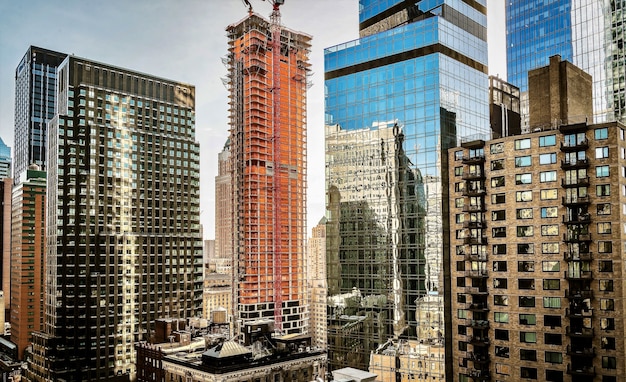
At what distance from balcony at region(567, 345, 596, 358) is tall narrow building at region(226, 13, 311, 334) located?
113581 millimetres


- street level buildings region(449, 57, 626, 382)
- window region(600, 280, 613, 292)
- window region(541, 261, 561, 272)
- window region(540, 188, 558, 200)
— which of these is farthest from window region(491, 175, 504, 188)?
window region(600, 280, 613, 292)

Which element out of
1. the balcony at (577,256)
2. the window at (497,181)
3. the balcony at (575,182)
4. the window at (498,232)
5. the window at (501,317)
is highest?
the window at (497,181)

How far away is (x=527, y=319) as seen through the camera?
8275cm

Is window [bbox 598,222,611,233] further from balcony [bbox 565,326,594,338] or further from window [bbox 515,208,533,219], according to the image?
balcony [bbox 565,326,594,338]

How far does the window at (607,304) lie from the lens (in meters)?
76.7

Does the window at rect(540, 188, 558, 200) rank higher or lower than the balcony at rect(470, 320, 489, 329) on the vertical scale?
higher

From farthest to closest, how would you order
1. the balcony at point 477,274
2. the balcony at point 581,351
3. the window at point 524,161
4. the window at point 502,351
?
the balcony at point 477,274
the window at point 502,351
the window at point 524,161
the balcony at point 581,351

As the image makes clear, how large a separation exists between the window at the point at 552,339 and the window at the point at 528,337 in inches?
54.6

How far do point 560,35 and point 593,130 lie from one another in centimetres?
10525

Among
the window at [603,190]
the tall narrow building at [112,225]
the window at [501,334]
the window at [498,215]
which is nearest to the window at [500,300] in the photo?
the window at [501,334]

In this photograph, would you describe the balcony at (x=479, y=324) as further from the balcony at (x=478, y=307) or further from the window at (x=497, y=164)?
the window at (x=497, y=164)

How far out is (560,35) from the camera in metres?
172

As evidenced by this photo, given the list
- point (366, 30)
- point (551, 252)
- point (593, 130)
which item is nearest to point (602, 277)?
point (551, 252)

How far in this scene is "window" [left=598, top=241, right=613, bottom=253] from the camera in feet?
254
